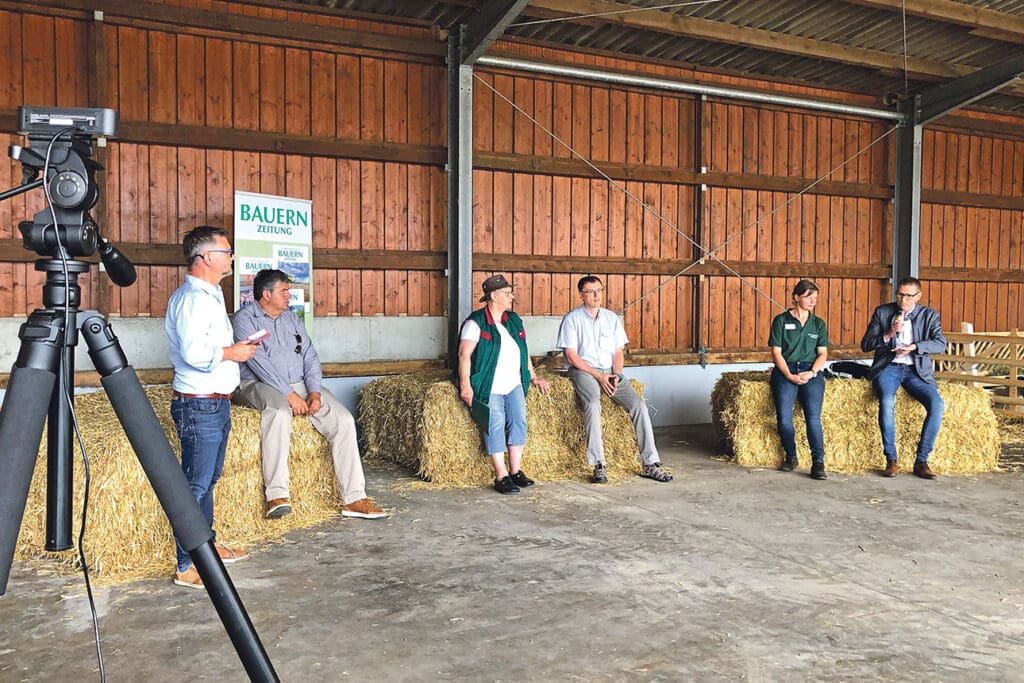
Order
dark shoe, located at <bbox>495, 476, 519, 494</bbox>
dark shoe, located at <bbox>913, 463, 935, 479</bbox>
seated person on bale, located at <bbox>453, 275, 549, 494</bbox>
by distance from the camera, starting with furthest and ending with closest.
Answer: dark shoe, located at <bbox>913, 463, 935, 479</bbox> < seated person on bale, located at <bbox>453, 275, 549, 494</bbox> < dark shoe, located at <bbox>495, 476, 519, 494</bbox>

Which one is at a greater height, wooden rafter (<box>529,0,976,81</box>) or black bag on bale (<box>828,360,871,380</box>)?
wooden rafter (<box>529,0,976,81</box>)

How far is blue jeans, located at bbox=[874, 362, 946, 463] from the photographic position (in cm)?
548

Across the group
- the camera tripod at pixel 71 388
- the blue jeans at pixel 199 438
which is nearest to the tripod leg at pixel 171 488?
the camera tripod at pixel 71 388

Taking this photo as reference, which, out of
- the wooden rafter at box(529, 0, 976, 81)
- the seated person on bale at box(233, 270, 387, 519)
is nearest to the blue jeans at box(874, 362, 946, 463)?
the wooden rafter at box(529, 0, 976, 81)

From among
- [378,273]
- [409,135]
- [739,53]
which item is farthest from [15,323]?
[739,53]

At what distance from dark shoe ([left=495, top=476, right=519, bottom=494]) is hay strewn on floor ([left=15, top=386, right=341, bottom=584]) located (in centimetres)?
110

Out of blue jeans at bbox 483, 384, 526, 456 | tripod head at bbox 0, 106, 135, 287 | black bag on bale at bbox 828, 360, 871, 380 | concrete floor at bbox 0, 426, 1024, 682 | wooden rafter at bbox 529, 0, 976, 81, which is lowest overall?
concrete floor at bbox 0, 426, 1024, 682

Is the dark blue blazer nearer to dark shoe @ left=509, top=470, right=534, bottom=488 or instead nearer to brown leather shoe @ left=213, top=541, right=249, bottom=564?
dark shoe @ left=509, top=470, right=534, bottom=488

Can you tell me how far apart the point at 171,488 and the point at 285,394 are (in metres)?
2.65

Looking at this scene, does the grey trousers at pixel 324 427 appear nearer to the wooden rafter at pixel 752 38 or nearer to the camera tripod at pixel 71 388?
the camera tripod at pixel 71 388

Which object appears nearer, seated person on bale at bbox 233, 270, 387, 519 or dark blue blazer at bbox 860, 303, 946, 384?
seated person on bale at bbox 233, 270, 387, 519

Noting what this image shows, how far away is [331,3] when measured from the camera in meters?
6.20

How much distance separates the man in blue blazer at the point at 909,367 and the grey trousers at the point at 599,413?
5.30 feet

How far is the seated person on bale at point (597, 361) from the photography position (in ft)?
17.7
